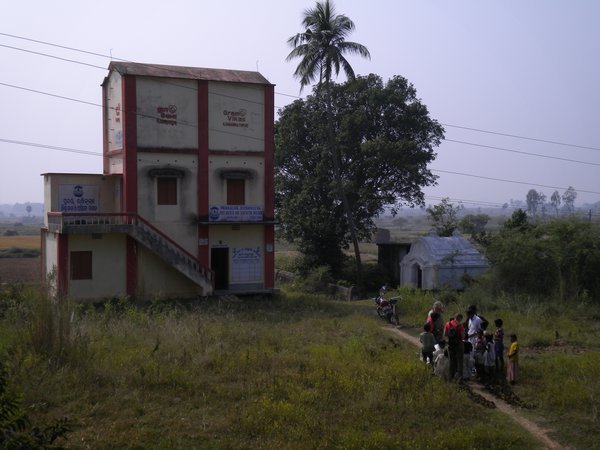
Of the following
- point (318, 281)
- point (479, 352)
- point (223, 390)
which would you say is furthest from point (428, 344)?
point (318, 281)

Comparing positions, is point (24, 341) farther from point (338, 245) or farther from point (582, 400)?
point (338, 245)

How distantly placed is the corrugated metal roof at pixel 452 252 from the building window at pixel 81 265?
547 inches

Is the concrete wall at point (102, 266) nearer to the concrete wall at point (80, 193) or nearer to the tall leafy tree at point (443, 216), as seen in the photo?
the concrete wall at point (80, 193)

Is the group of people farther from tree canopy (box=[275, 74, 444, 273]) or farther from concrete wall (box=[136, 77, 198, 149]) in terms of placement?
tree canopy (box=[275, 74, 444, 273])

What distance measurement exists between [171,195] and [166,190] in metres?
0.28

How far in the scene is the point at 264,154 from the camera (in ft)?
93.5

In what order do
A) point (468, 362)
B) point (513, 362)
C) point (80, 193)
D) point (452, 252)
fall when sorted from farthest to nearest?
point (452, 252) < point (80, 193) < point (468, 362) < point (513, 362)

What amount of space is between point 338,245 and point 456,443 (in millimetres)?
28775

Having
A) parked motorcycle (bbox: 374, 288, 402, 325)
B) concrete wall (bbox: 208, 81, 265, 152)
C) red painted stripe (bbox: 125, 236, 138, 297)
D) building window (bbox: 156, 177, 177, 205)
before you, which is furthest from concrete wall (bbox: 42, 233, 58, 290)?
parked motorcycle (bbox: 374, 288, 402, 325)

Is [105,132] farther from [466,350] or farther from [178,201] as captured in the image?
[466,350]

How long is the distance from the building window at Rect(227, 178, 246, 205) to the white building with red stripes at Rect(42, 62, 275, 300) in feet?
0.14

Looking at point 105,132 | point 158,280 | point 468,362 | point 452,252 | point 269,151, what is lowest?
point 468,362

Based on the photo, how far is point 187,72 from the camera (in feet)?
89.9

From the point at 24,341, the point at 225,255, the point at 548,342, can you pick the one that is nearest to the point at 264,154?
the point at 225,255
